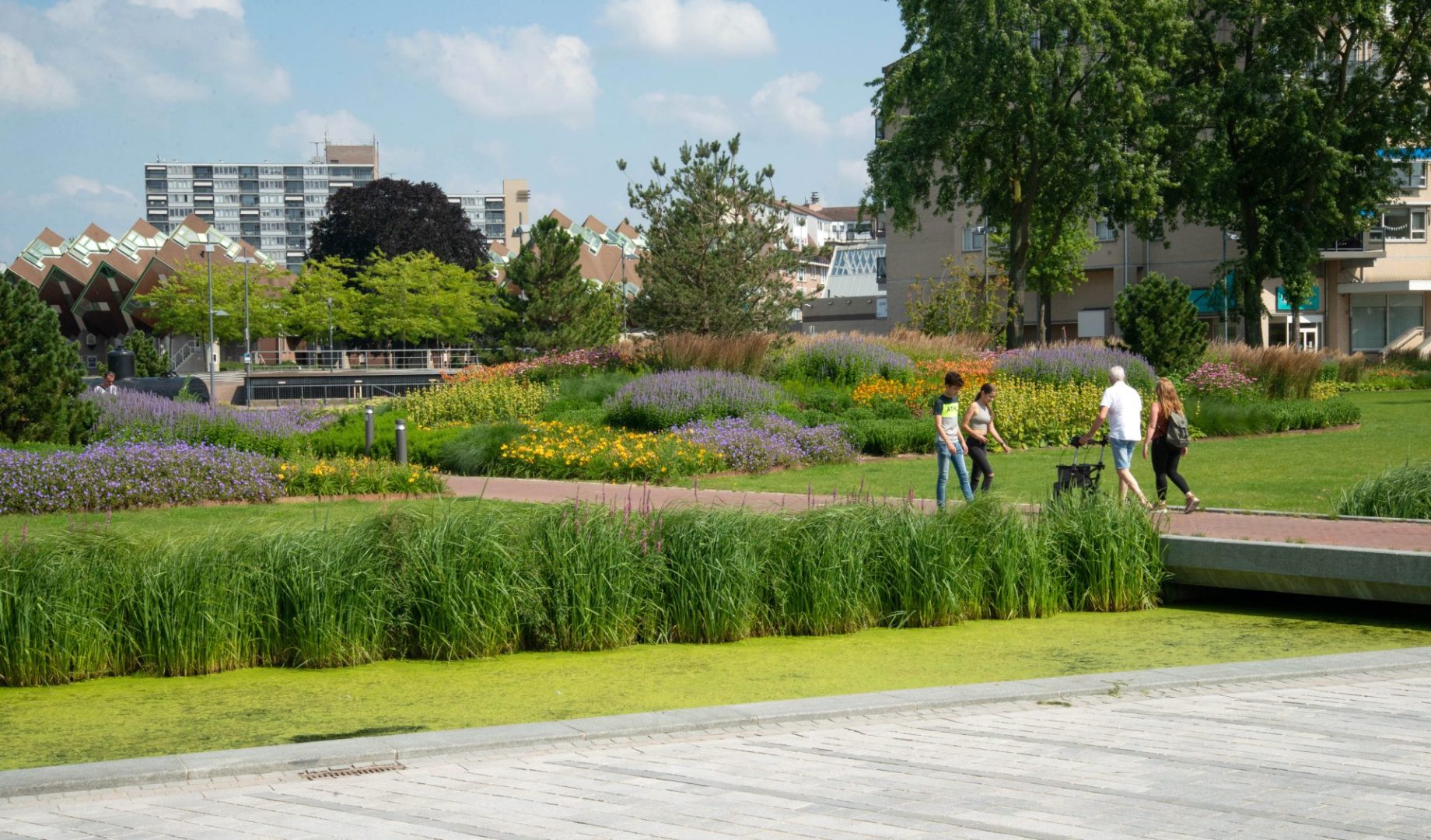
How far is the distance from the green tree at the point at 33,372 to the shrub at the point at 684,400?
8.28m

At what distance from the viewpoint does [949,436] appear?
571 inches

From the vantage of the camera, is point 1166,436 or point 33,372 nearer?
point 1166,436

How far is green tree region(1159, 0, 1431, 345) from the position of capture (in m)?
39.4

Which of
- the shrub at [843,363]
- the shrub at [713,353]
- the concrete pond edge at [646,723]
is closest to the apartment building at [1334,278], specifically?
the shrub at [843,363]

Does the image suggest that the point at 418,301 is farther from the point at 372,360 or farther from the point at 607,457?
the point at 607,457

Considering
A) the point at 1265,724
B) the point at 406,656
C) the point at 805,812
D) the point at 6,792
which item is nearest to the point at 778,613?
the point at 406,656

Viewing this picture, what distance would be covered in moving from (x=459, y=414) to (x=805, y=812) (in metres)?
21.8

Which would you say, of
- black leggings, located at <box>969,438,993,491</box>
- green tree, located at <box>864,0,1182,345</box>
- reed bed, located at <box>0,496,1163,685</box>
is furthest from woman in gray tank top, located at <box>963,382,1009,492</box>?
green tree, located at <box>864,0,1182,345</box>

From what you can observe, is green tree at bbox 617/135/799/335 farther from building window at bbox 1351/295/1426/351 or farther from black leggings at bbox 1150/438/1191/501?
building window at bbox 1351/295/1426/351

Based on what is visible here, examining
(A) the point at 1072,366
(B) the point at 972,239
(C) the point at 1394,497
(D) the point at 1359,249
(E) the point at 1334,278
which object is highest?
(B) the point at 972,239

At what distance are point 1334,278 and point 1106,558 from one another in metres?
49.8

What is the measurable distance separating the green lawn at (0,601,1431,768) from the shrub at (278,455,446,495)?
910 cm

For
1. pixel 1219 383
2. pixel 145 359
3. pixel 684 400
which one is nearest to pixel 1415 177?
pixel 1219 383

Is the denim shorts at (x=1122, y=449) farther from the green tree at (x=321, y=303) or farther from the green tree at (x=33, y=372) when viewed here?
the green tree at (x=321, y=303)
